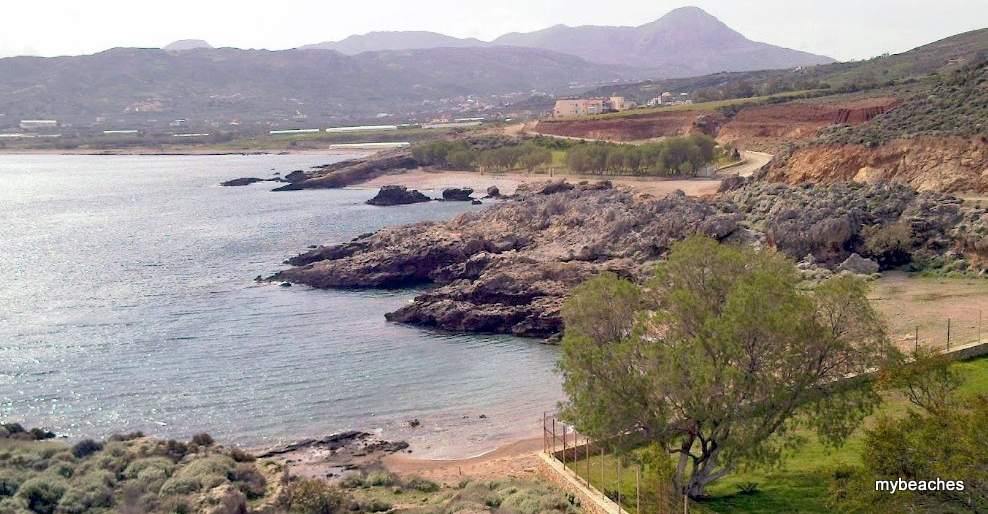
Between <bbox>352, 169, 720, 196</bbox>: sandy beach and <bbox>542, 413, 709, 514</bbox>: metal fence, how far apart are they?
2012 inches

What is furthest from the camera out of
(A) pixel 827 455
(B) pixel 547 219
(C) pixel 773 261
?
(B) pixel 547 219

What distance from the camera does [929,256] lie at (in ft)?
136

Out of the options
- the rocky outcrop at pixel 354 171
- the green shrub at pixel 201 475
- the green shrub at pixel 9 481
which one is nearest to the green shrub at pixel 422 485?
the green shrub at pixel 201 475

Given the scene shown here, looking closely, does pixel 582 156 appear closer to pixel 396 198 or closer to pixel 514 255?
pixel 396 198

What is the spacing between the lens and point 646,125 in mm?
112375

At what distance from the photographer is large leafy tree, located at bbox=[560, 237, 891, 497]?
1761 cm

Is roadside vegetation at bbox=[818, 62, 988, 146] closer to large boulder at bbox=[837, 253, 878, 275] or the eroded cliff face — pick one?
the eroded cliff face

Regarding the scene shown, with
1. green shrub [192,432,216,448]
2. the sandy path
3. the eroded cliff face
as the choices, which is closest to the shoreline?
the eroded cliff face

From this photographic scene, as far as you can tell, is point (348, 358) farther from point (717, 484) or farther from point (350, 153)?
point (350, 153)

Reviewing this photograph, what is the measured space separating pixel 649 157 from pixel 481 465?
68746 millimetres

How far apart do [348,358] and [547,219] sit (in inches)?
895

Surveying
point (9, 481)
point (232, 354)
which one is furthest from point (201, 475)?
point (232, 354)

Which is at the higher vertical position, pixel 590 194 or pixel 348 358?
pixel 590 194

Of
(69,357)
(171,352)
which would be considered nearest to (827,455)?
(171,352)
